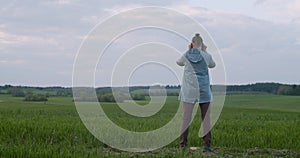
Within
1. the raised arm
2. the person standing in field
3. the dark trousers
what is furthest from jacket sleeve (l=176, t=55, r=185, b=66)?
the dark trousers

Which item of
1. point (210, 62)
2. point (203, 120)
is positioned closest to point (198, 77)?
point (210, 62)

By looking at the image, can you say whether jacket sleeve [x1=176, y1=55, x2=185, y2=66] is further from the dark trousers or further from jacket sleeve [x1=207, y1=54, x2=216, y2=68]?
the dark trousers

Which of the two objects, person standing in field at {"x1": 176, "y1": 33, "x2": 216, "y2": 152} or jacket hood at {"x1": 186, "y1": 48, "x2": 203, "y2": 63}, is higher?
jacket hood at {"x1": 186, "y1": 48, "x2": 203, "y2": 63}

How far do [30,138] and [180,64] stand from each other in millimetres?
3723

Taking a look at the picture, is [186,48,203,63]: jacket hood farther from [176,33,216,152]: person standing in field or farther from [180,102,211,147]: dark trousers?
[180,102,211,147]: dark trousers

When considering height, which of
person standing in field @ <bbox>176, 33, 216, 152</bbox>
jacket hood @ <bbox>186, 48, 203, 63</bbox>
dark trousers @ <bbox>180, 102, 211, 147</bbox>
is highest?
jacket hood @ <bbox>186, 48, 203, 63</bbox>

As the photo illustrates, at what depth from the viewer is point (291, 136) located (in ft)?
37.6

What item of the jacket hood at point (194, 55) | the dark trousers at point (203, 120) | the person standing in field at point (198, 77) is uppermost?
the jacket hood at point (194, 55)

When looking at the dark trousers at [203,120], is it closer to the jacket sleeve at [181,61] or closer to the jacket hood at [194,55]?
the jacket sleeve at [181,61]

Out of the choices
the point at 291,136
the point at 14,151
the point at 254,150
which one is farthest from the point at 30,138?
the point at 291,136

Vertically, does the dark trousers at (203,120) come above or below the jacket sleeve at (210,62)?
below

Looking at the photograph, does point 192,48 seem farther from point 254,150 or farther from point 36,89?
point 36,89

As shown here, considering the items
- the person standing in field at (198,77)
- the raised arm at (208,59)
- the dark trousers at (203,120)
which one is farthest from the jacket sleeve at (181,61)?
the dark trousers at (203,120)

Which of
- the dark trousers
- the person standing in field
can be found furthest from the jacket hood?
the dark trousers
